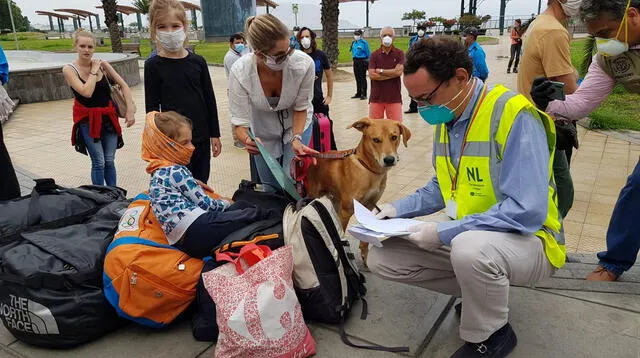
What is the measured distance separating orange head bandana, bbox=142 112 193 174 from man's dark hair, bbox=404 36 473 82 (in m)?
1.42

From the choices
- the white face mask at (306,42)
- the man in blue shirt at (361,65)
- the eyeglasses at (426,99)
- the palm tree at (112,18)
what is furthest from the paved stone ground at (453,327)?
the palm tree at (112,18)

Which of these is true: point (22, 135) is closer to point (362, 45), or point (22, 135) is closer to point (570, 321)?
point (362, 45)

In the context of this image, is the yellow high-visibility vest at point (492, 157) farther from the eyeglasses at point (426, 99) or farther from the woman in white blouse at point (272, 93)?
the woman in white blouse at point (272, 93)

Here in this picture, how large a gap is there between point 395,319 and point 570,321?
3.10ft

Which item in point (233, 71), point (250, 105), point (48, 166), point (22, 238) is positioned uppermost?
point (233, 71)

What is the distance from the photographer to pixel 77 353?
2.53 meters

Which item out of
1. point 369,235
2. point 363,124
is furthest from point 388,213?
point 363,124

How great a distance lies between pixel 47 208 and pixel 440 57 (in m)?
2.57

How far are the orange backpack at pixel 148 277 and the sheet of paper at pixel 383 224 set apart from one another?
937 millimetres

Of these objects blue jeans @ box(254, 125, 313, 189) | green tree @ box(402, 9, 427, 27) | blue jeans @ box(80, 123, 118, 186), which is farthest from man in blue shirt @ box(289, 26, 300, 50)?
green tree @ box(402, 9, 427, 27)

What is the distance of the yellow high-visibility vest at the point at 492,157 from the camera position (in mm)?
2141

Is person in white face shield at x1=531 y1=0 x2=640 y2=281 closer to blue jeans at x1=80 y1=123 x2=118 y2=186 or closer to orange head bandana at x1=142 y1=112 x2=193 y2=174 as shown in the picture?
orange head bandana at x1=142 y1=112 x2=193 y2=174

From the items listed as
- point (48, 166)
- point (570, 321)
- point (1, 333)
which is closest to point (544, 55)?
point (570, 321)

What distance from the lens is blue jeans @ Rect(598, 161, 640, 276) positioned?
9.12 ft
